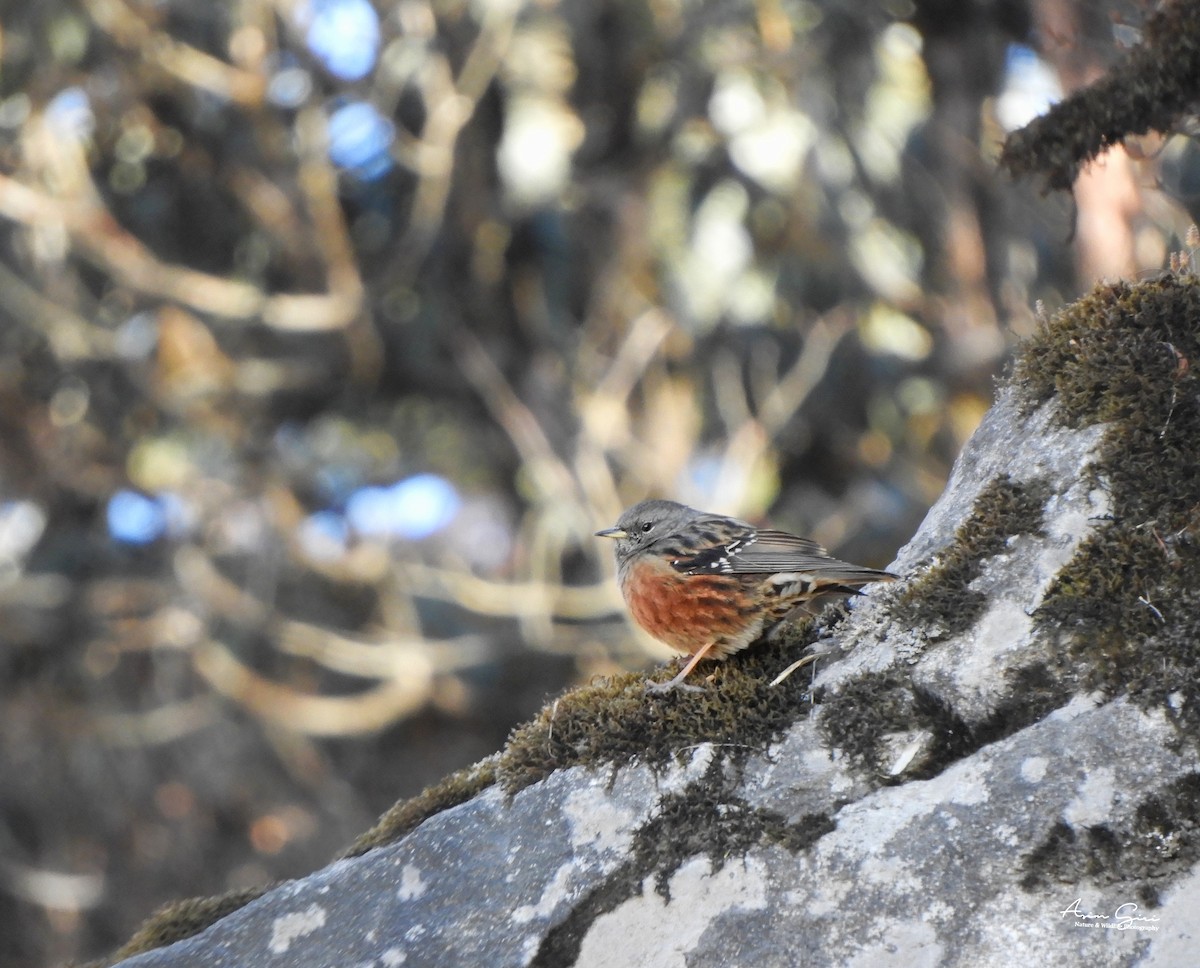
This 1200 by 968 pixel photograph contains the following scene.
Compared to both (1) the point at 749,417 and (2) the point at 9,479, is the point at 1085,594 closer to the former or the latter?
(1) the point at 749,417

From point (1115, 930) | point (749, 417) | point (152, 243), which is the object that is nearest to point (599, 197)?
point (749, 417)

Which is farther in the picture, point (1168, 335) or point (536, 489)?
point (536, 489)

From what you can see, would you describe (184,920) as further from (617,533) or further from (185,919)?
(617,533)

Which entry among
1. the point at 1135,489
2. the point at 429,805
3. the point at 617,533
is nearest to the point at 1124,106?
the point at 1135,489

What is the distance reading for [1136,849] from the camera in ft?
8.78

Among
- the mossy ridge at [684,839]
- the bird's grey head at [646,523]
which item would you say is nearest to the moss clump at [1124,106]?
the bird's grey head at [646,523]

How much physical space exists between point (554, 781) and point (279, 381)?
9.03 metres

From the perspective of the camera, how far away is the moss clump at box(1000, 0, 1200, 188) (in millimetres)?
3787

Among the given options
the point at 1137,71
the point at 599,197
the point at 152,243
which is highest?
the point at 152,243

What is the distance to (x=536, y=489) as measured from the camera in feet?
41.4

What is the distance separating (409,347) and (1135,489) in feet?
32.2

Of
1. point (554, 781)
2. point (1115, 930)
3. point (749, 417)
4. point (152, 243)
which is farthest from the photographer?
point (152, 243)

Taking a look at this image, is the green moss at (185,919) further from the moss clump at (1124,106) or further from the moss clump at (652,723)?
the moss clump at (1124,106)
